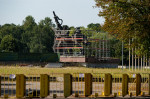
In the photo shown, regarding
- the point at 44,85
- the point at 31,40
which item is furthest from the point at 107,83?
the point at 31,40

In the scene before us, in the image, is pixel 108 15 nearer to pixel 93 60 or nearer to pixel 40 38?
pixel 93 60

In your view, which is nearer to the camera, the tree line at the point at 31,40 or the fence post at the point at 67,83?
the fence post at the point at 67,83

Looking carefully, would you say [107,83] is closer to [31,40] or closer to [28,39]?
[31,40]

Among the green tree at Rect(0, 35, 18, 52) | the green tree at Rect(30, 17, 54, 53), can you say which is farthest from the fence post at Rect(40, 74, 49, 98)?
the green tree at Rect(30, 17, 54, 53)

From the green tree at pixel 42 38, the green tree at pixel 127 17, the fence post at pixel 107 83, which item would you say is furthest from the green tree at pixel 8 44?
the fence post at pixel 107 83

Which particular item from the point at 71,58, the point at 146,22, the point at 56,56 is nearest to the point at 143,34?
the point at 146,22

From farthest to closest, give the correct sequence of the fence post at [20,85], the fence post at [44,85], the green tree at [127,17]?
the green tree at [127,17], the fence post at [44,85], the fence post at [20,85]

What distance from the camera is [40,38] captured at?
442ft

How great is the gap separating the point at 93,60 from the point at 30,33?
53269 mm

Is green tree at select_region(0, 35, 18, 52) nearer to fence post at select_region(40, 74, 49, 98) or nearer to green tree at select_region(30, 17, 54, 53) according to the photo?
green tree at select_region(30, 17, 54, 53)

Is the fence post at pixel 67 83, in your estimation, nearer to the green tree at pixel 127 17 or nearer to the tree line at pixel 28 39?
the green tree at pixel 127 17

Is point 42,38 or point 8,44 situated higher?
point 42,38

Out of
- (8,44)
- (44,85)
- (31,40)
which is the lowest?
(44,85)

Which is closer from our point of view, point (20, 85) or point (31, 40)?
point (20, 85)
